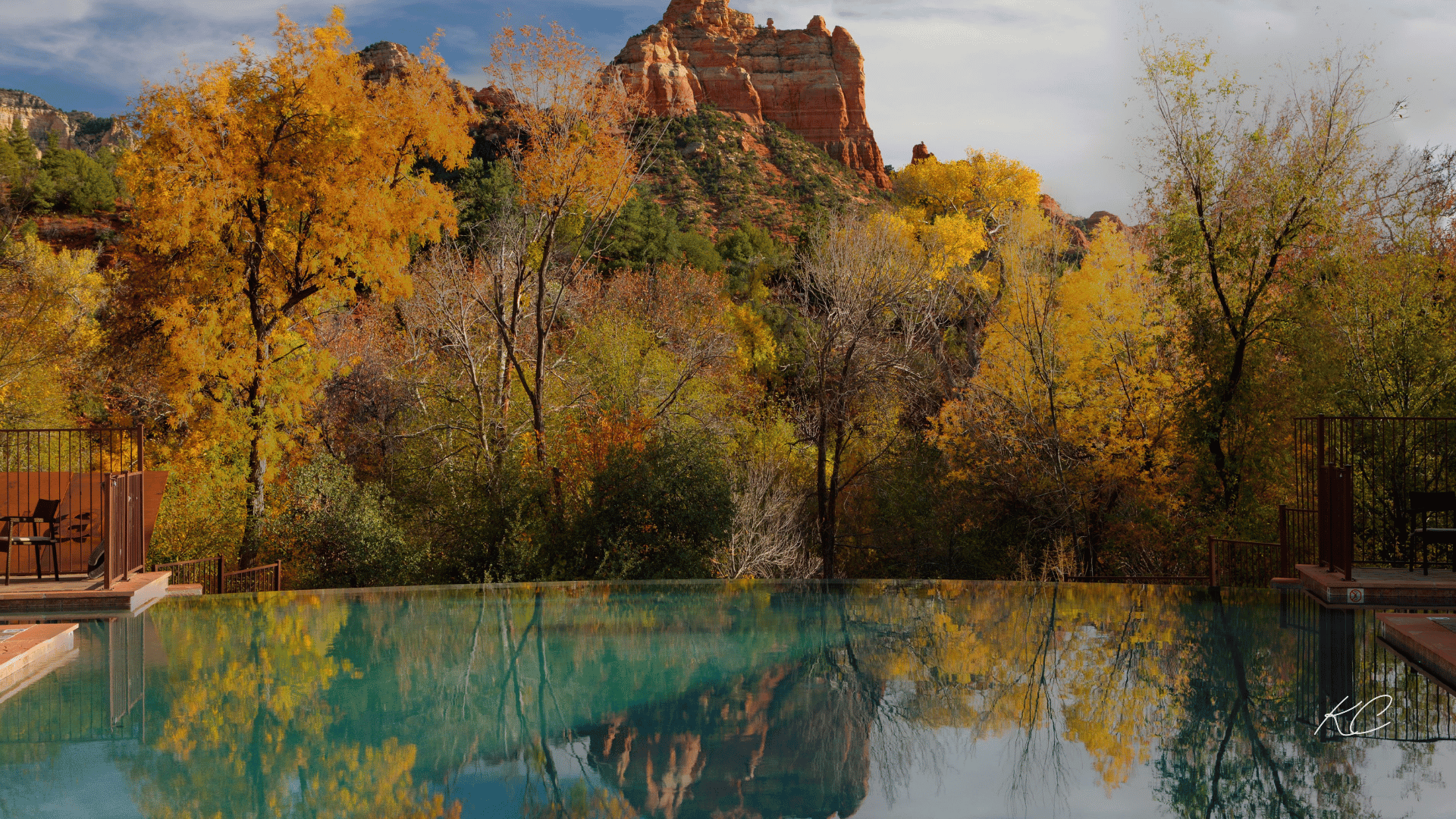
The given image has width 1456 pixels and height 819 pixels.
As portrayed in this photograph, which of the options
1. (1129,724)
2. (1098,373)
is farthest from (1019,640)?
(1098,373)

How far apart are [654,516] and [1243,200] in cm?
1025

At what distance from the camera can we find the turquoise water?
482cm

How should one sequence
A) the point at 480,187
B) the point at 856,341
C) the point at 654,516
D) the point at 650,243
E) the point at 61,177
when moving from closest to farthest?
the point at 654,516, the point at 856,341, the point at 480,187, the point at 650,243, the point at 61,177

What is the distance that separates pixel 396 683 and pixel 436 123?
1373cm

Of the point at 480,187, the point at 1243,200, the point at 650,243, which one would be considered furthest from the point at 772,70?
the point at 1243,200

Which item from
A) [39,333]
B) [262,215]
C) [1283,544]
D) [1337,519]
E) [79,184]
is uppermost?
[79,184]

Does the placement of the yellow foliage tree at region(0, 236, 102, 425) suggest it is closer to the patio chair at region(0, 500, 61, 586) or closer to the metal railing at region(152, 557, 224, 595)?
the metal railing at region(152, 557, 224, 595)

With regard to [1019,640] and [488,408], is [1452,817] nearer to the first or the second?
[1019,640]

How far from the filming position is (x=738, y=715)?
608cm

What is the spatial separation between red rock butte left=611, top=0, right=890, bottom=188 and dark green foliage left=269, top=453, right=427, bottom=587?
227ft

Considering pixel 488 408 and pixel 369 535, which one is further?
pixel 488 408

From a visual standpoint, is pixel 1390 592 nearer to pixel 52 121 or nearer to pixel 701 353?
pixel 701 353

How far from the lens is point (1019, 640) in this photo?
7965mm

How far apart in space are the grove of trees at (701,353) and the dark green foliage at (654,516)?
39mm
